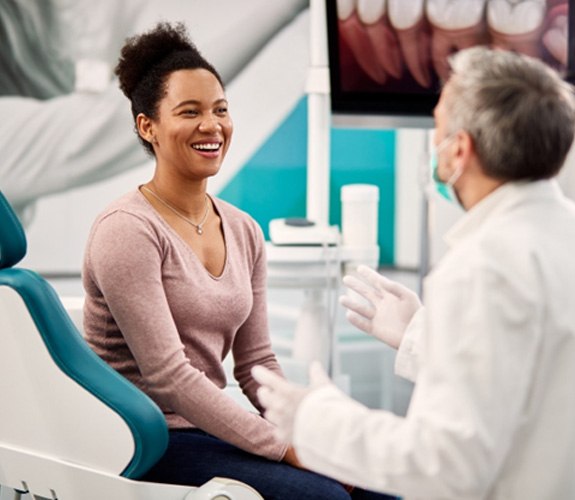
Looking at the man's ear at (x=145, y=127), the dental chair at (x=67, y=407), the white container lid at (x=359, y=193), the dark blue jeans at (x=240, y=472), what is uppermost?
the man's ear at (x=145, y=127)

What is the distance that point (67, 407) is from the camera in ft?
4.97

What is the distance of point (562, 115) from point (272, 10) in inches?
125

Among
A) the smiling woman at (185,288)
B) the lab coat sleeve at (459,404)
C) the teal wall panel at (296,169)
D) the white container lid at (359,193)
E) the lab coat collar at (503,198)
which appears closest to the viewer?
the lab coat sleeve at (459,404)

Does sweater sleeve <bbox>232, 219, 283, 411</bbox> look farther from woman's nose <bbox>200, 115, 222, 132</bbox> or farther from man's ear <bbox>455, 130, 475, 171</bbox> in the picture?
man's ear <bbox>455, 130, 475, 171</bbox>

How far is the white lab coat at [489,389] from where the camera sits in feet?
3.49

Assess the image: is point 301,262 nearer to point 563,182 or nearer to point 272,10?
point 563,182

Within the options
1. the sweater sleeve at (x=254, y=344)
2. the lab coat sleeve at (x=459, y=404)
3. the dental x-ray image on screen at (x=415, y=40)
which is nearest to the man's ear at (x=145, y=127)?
the sweater sleeve at (x=254, y=344)

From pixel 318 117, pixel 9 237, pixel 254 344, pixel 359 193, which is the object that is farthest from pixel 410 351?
pixel 318 117

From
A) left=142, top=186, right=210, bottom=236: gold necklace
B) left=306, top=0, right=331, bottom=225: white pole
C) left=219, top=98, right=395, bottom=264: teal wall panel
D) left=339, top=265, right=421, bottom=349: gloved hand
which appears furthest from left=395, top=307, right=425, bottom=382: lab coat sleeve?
left=219, top=98, right=395, bottom=264: teal wall panel

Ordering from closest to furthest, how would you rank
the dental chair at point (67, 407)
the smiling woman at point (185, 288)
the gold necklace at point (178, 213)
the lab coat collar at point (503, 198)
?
the lab coat collar at point (503, 198) → the dental chair at point (67, 407) → the smiling woman at point (185, 288) → the gold necklace at point (178, 213)

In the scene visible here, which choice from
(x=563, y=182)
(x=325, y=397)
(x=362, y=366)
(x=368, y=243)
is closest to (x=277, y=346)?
(x=362, y=366)

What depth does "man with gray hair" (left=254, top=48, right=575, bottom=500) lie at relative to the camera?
3.50 feet

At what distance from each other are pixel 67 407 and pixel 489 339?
740 mm

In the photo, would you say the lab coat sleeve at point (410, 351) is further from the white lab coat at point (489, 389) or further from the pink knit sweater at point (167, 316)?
the white lab coat at point (489, 389)
